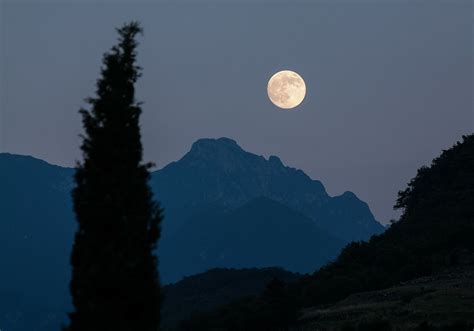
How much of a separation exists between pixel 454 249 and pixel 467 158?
112 feet

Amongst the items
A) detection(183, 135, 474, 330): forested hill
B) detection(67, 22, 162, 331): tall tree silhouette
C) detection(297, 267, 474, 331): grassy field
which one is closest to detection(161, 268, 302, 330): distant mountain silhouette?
detection(183, 135, 474, 330): forested hill

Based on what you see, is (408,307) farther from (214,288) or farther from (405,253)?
(214,288)

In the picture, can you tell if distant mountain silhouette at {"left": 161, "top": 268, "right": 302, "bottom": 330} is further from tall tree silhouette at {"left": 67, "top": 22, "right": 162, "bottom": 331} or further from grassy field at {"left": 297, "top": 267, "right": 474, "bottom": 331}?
tall tree silhouette at {"left": 67, "top": 22, "right": 162, "bottom": 331}

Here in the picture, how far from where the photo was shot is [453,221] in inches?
4114

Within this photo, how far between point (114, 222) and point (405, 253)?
2923 inches

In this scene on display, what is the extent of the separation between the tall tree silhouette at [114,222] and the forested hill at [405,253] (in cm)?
4458

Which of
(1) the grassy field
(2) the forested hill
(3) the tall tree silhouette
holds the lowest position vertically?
(3) the tall tree silhouette

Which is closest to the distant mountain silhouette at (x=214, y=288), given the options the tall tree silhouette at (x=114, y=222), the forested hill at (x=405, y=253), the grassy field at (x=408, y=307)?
the forested hill at (x=405, y=253)

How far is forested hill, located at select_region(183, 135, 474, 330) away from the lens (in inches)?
2886

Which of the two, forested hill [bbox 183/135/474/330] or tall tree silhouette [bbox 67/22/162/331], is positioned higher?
forested hill [bbox 183/135/474/330]

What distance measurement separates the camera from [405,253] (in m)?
95.8

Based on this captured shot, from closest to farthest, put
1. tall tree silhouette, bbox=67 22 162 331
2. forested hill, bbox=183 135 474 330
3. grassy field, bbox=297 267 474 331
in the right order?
tall tree silhouette, bbox=67 22 162 331, grassy field, bbox=297 267 474 331, forested hill, bbox=183 135 474 330

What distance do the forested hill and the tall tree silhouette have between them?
44578mm

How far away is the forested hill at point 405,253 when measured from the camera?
73.3 meters
